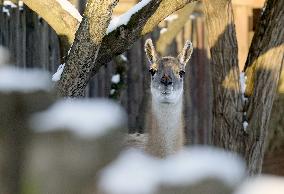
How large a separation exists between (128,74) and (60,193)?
612cm

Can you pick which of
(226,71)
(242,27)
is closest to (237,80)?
(226,71)

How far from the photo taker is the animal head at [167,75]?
3.39m

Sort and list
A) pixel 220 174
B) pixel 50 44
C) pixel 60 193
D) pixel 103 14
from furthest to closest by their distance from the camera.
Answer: pixel 50 44
pixel 103 14
pixel 220 174
pixel 60 193

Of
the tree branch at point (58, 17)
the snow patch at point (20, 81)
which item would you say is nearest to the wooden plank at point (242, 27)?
the tree branch at point (58, 17)

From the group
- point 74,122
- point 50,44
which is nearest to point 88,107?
point 74,122

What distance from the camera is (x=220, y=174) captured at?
104 centimetres

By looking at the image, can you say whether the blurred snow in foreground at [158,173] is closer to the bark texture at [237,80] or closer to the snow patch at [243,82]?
the bark texture at [237,80]

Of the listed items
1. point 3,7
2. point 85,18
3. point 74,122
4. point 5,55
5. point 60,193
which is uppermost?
point 3,7

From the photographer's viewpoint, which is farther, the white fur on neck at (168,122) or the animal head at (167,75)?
the animal head at (167,75)

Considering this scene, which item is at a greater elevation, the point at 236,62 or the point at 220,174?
the point at 236,62

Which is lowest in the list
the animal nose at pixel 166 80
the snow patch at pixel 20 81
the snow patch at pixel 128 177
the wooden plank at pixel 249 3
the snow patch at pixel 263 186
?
the snow patch at pixel 263 186

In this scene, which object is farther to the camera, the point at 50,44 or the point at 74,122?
the point at 50,44

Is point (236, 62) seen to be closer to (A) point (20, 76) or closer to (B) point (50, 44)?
(B) point (50, 44)

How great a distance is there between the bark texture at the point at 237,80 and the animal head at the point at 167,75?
2.56 ft
